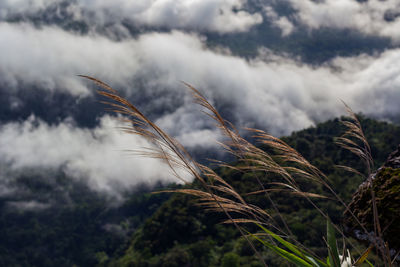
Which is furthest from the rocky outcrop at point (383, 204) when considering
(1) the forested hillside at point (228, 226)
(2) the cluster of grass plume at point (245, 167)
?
(1) the forested hillside at point (228, 226)

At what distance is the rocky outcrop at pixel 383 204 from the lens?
74.4 inches

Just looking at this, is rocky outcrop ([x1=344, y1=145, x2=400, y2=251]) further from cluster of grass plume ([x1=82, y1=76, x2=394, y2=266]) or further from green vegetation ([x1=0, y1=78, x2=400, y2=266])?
cluster of grass plume ([x1=82, y1=76, x2=394, y2=266])

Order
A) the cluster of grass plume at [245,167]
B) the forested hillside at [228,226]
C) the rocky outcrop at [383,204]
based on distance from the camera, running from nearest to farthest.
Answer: the cluster of grass plume at [245,167] < the rocky outcrop at [383,204] < the forested hillside at [228,226]

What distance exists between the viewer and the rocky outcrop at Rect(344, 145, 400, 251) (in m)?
1.89

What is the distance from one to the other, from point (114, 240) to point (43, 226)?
78.1 meters

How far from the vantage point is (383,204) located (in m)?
2.05

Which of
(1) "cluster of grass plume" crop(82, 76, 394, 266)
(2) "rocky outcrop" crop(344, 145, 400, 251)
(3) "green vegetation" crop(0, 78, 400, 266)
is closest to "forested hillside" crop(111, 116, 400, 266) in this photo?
(3) "green vegetation" crop(0, 78, 400, 266)

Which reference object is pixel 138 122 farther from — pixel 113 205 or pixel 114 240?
pixel 113 205

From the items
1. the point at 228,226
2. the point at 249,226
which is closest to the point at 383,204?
the point at 249,226

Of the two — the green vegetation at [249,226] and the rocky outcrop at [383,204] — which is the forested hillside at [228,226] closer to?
the green vegetation at [249,226]

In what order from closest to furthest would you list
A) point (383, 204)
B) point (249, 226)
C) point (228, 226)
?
point (383, 204) → point (249, 226) → point (228, 226)

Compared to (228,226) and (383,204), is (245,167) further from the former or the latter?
(228,226)

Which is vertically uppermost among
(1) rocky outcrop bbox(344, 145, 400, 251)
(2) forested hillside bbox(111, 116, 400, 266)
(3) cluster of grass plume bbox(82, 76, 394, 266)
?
(3) cluster of grass plume bbox(82, 76, 394, 266)

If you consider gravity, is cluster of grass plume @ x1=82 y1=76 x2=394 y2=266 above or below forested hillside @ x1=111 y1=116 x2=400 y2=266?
above
